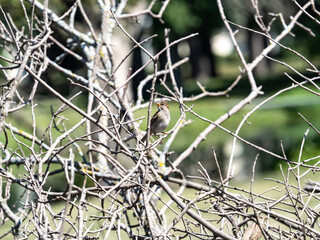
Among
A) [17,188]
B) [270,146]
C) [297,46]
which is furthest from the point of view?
[297,46]

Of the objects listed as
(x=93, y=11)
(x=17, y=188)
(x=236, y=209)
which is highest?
(x=93, y=11)

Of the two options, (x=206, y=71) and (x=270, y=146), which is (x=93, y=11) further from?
(x=206, y=71)

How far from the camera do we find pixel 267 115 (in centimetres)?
2311

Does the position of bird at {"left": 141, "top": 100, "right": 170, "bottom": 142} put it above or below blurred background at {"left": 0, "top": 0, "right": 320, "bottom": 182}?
below

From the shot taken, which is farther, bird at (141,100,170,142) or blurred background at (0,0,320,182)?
blurred background at (0,0,320,182)

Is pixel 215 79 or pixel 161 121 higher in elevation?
pixel 215 79

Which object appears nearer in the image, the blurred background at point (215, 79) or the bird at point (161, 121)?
the bird at point (161, 121)

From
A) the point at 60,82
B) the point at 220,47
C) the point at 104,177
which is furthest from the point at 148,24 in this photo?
the point at 220,47

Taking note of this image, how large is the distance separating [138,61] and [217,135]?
A: 1225 cm

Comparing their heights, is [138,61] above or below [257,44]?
below

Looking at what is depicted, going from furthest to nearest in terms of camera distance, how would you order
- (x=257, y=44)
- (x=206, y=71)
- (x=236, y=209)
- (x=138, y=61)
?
(x=206, y=71)
(x=257, y=44)
(x=138, y=61)
(x=236, y=209)

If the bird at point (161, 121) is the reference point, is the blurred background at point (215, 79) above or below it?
above

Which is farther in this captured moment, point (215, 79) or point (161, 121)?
point (215, 79)

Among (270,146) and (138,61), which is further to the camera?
(138,61)
